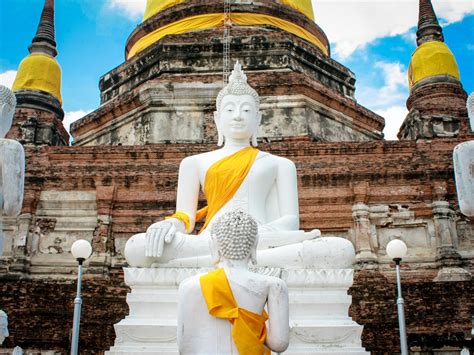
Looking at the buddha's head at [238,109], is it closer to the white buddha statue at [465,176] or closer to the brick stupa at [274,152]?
the white buddha statue at [465,176]

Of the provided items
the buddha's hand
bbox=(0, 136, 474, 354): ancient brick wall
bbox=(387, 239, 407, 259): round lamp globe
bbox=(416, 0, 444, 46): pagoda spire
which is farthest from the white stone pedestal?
bbox=(416, 0, 444, 46): pagoda spire

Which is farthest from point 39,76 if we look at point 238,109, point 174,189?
point 238,109

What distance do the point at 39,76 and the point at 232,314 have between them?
16.6m

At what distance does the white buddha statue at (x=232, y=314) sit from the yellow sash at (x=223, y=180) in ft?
9.38

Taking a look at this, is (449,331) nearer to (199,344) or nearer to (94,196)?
(199,344)

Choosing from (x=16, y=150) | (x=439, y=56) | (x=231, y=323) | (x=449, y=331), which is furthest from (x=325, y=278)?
(x=439, y=56)

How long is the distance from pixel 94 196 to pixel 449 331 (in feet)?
24.6

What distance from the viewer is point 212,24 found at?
1830 cm

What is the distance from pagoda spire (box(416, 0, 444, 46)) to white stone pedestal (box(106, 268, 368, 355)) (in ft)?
50.3

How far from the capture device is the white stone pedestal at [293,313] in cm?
533

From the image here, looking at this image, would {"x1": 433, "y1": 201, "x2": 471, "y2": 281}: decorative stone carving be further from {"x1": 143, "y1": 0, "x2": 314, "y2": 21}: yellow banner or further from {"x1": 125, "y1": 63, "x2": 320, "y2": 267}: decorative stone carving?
{"x1": 143, "y1": 0, "x2": 314, "y2": 21}: yellow banner

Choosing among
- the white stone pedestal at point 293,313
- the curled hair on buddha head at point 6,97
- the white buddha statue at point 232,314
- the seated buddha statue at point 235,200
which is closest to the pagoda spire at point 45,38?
the curled hair on buddha head at point 6,97

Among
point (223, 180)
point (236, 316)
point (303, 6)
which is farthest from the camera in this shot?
point (303, 6)

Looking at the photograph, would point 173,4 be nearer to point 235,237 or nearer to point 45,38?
point 45,38
